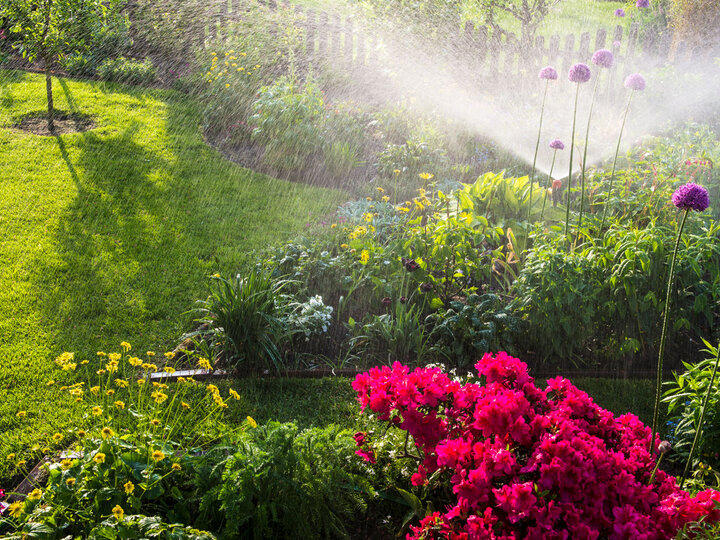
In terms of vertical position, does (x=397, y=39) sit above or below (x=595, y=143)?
above

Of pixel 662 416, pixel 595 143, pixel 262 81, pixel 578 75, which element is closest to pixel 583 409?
pixel 662 416

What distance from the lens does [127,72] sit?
8.77m

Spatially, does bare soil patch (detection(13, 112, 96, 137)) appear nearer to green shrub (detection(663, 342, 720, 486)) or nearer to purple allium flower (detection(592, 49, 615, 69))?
purple allium flower (detection(592, 49, 615, 69))

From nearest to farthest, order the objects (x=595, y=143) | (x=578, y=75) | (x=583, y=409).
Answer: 1. (x=583, y=409)
2. (x=578, y=75)
3. (x=595, y=143)

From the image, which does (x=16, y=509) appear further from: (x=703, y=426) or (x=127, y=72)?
(x=127, y=72)

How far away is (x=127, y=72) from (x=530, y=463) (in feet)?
28.4

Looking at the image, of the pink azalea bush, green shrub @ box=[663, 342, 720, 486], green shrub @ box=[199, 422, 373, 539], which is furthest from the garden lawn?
green shrub @ box=[663, 342, 720, 486]

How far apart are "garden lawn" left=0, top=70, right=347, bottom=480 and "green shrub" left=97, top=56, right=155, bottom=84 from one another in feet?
3.32

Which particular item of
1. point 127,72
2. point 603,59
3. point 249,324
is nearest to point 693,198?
Answer: point 603,59

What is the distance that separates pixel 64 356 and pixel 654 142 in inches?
214

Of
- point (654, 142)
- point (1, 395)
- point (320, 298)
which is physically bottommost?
A: point (1, 395)

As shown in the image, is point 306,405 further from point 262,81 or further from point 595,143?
point 262,81

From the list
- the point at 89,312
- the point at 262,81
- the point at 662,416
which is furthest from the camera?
the point at 262,81

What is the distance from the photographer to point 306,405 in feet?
11.1
